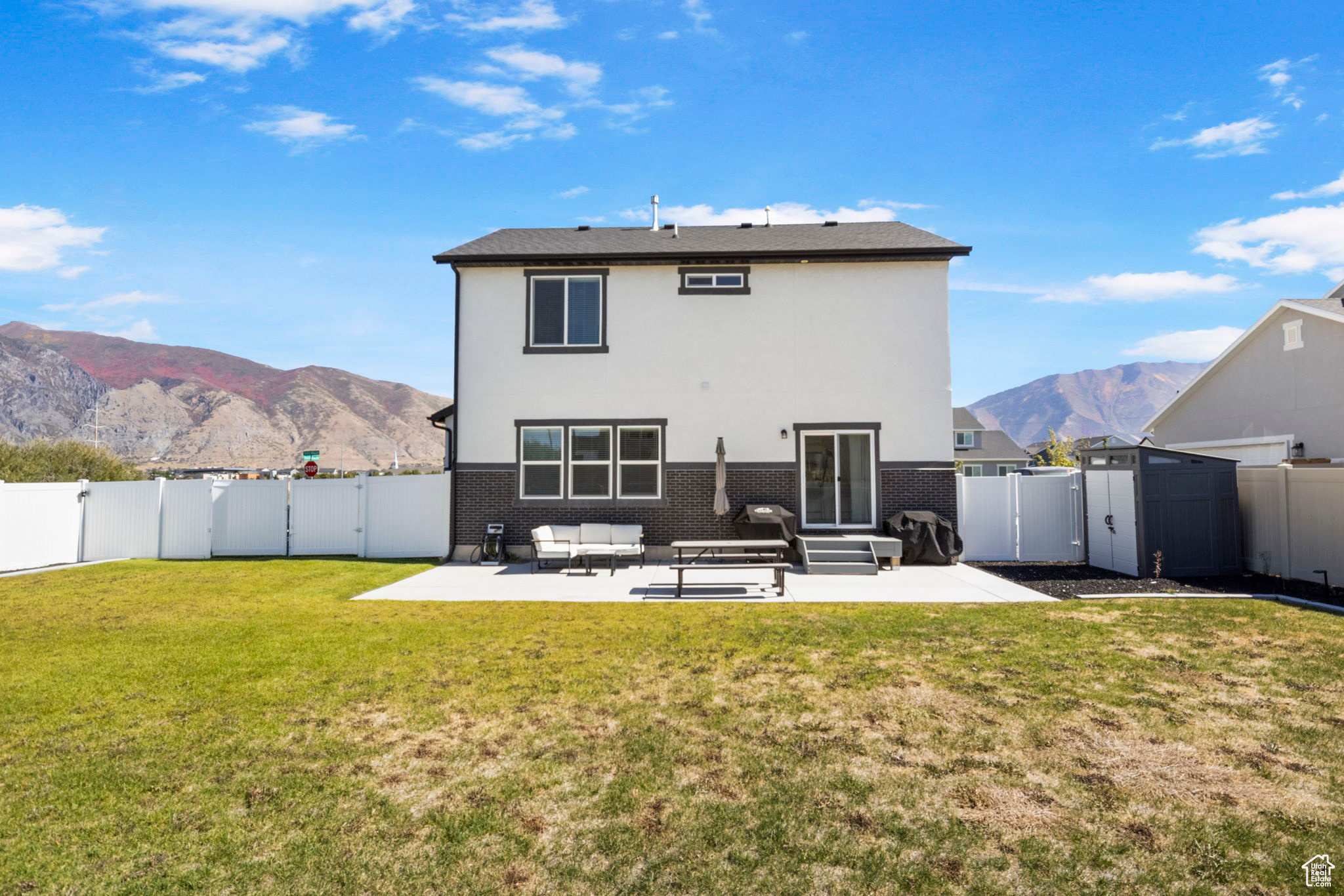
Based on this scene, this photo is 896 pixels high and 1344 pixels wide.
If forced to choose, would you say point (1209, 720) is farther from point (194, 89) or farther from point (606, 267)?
point (194, 89)

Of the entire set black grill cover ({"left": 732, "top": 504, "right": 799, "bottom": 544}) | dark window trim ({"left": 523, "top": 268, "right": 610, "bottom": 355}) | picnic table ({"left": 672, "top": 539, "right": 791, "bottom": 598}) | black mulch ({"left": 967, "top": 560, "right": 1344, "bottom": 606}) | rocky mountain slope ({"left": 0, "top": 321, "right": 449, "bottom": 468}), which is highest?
rocky mountain slope ({"left": 0, "top": 321, "right": 449, "bottom": 468})

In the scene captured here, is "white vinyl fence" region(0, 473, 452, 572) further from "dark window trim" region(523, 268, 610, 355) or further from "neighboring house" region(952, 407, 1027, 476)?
"neighboring house" region(952, 407, 1027, 476)

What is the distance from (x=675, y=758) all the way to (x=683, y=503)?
33.7 ft

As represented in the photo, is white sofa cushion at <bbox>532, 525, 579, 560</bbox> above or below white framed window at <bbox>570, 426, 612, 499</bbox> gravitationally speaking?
below

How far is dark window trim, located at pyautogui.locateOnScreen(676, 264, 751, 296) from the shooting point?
1505cm

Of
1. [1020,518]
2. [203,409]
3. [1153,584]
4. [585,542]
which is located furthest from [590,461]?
[203,409]

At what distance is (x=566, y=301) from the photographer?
15.3 meters

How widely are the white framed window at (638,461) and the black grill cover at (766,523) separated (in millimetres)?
2066

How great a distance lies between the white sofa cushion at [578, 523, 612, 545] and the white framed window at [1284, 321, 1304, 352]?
19.2m

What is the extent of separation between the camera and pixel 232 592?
37.4ft

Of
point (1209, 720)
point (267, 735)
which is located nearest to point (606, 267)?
point (267, 735)

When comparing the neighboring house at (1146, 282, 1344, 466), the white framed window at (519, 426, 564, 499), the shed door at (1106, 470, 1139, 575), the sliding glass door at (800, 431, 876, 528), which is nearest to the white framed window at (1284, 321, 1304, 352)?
the neighboring house at (1146, 282, 1344, 466)

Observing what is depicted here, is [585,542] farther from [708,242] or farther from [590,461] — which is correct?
[708,242]

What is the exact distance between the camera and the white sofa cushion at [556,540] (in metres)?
13.4
